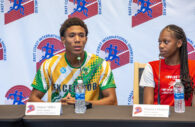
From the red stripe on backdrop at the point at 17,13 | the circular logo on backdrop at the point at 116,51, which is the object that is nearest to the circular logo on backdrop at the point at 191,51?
the circular logo on backdrop at the point at 116,51

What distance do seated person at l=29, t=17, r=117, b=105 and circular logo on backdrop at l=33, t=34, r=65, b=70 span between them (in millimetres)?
950

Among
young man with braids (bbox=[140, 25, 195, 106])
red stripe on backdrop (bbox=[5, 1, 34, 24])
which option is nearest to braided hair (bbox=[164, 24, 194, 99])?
young man with braids (bbox=[140, 25, 195, 106])

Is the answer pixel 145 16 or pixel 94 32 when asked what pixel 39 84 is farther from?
pixel 145 16

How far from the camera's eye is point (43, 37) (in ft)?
9.73

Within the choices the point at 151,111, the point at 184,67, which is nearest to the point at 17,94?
the point at 184,67

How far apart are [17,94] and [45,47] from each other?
62cm

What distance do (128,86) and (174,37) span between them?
1.16m

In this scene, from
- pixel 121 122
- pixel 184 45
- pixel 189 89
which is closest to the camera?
pixel 121 122

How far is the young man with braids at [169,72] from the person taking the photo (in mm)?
1827

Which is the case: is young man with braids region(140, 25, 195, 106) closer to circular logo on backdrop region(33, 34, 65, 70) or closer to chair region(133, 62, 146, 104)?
chair region(133, 62, 146, 104)

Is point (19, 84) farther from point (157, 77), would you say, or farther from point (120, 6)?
point (157, 77)

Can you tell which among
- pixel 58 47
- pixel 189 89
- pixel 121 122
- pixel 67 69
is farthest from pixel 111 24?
pixel 121 122

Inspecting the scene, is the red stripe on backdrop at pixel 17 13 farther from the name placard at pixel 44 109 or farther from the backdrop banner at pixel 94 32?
the name placard at pixel 44 109

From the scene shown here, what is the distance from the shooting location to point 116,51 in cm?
295
